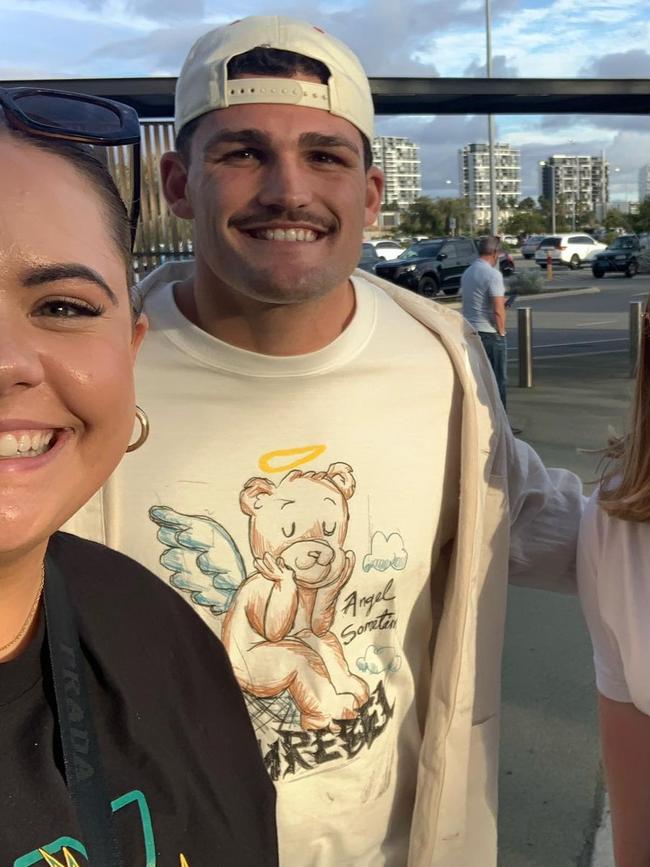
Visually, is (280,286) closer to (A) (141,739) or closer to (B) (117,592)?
(B) (117,592)

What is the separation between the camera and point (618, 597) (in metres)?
1.62

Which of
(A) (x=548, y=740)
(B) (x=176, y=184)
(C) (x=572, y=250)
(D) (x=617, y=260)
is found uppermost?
(B) (x=176, y=184)

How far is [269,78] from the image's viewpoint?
1689 millimetres

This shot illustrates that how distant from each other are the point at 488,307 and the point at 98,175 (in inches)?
338

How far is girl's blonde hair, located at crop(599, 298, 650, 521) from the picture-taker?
1619 millimetres

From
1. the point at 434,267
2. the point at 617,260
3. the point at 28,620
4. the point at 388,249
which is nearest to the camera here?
the point at 28,620

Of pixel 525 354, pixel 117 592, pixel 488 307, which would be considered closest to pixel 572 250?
pixel 525 354

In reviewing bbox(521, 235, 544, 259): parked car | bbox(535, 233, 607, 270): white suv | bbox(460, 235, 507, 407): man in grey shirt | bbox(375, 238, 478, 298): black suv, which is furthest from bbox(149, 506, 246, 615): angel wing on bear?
bbox(521, 235, 544, 259): parked car

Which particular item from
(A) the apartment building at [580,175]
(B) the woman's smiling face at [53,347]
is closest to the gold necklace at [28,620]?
(B) the woman's smiling face at [53,347]

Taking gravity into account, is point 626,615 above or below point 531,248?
below

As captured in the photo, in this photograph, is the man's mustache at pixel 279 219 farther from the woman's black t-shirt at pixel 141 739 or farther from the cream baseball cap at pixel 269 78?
the woman's black t-shirt at pixel 141 739

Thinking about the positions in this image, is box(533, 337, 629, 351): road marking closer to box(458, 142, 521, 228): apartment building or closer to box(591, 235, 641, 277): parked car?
box(591, 235, 641, 277): parked car

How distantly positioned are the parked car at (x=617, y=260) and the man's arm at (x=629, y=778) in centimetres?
3574

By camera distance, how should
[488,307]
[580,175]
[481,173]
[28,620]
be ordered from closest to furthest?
[28,620], [488,307], [580,175], [481,173]
